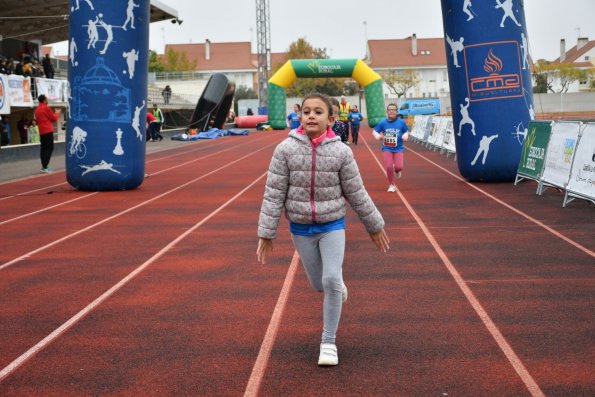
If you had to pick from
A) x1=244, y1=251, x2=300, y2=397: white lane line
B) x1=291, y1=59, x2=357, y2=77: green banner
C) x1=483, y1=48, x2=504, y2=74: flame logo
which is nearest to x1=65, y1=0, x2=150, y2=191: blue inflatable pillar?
x1=483, y1=48, x2=504, y2=74: flame logo

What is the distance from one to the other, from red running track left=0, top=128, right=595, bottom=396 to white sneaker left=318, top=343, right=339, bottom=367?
0.07 metres

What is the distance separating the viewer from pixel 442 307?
6.72 meters

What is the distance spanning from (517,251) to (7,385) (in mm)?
5853

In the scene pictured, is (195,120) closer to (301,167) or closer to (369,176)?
(369,176)

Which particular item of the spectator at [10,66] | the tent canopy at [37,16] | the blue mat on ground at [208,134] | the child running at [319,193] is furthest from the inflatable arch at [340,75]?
the child running at [319,193]

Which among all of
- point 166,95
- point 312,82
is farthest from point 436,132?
point 312,82

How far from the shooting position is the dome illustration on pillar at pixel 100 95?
16.0 meters

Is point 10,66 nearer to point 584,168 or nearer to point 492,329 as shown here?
point 584,168

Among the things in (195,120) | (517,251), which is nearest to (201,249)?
(517,251)

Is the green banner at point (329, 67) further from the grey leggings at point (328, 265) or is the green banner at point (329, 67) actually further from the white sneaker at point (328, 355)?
the white sneaker at point (328, 355)

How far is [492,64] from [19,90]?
58.8 ft

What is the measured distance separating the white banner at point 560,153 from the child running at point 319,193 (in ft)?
28.4

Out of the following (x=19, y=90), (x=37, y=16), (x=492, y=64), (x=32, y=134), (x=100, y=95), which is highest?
(x=37, y=16)

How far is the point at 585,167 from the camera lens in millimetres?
12461
